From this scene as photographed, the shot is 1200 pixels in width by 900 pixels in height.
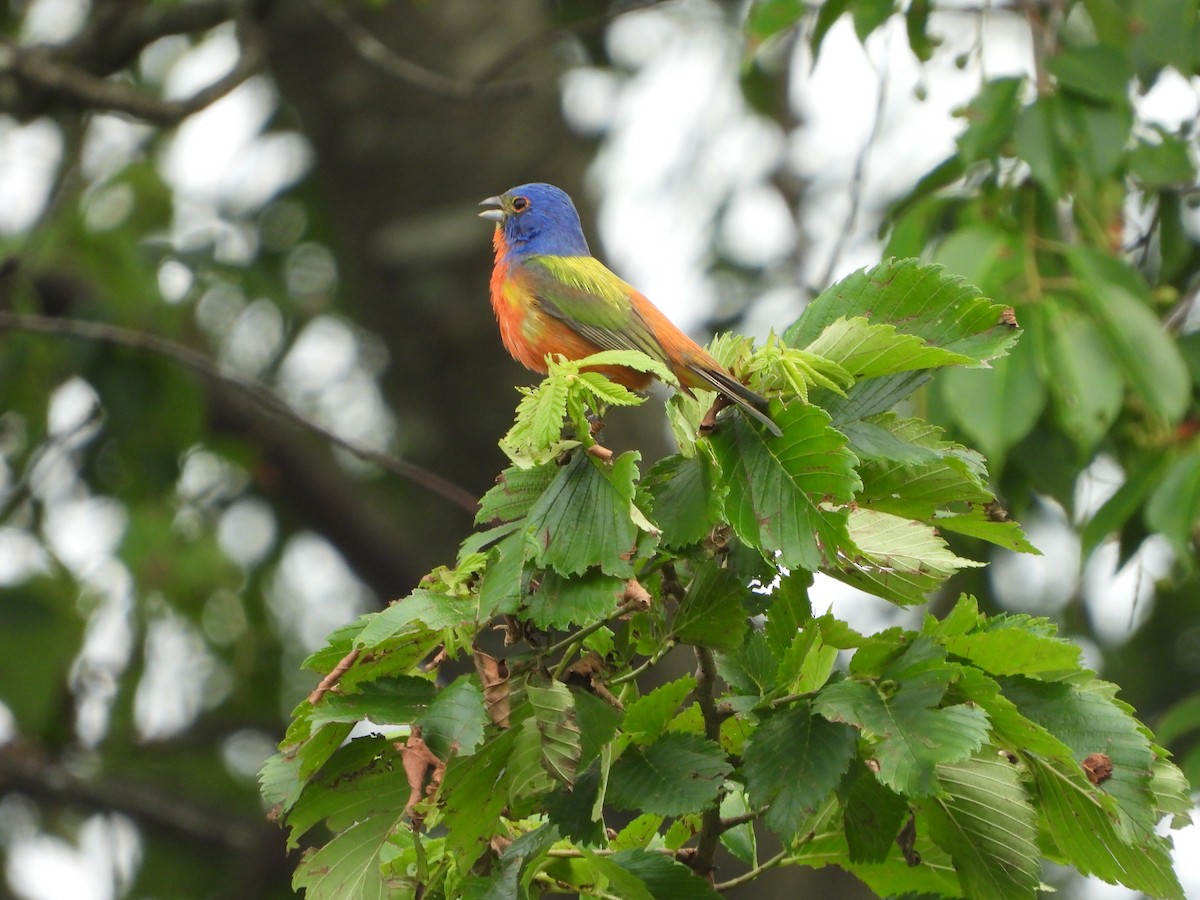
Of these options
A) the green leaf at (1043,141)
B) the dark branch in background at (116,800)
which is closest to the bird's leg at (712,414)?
the green leaf at (1043,141)

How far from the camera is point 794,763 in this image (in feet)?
6.32

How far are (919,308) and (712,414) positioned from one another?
0.39m

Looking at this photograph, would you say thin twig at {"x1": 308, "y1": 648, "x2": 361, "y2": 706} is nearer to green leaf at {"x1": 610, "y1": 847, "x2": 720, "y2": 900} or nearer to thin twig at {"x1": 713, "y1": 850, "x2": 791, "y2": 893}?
green leaf at {"x1": 610, "y1": 847, "x2": 720, "y2": 900}

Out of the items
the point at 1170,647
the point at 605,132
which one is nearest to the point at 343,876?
the point at 1170,647

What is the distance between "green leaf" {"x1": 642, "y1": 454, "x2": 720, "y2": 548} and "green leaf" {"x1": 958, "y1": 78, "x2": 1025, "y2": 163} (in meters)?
2.47

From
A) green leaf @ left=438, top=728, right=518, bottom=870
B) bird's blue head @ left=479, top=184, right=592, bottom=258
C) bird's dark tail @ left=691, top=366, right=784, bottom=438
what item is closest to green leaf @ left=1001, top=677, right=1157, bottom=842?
bird's dark tail @ left=691, top=366, right=784, bottom=438

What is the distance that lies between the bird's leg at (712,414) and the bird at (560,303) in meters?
1.10

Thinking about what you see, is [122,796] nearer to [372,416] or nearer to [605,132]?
[372,416]

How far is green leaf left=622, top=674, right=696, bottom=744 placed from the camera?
2098 millimetres

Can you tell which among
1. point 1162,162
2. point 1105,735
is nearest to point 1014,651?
point 1105,735

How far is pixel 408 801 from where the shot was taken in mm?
2025

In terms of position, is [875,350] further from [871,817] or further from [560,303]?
[560,303]

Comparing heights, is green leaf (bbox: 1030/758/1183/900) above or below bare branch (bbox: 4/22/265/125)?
below

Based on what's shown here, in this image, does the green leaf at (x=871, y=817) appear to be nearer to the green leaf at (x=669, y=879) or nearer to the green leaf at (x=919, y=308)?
the green leaf at (x=669, y=879)
